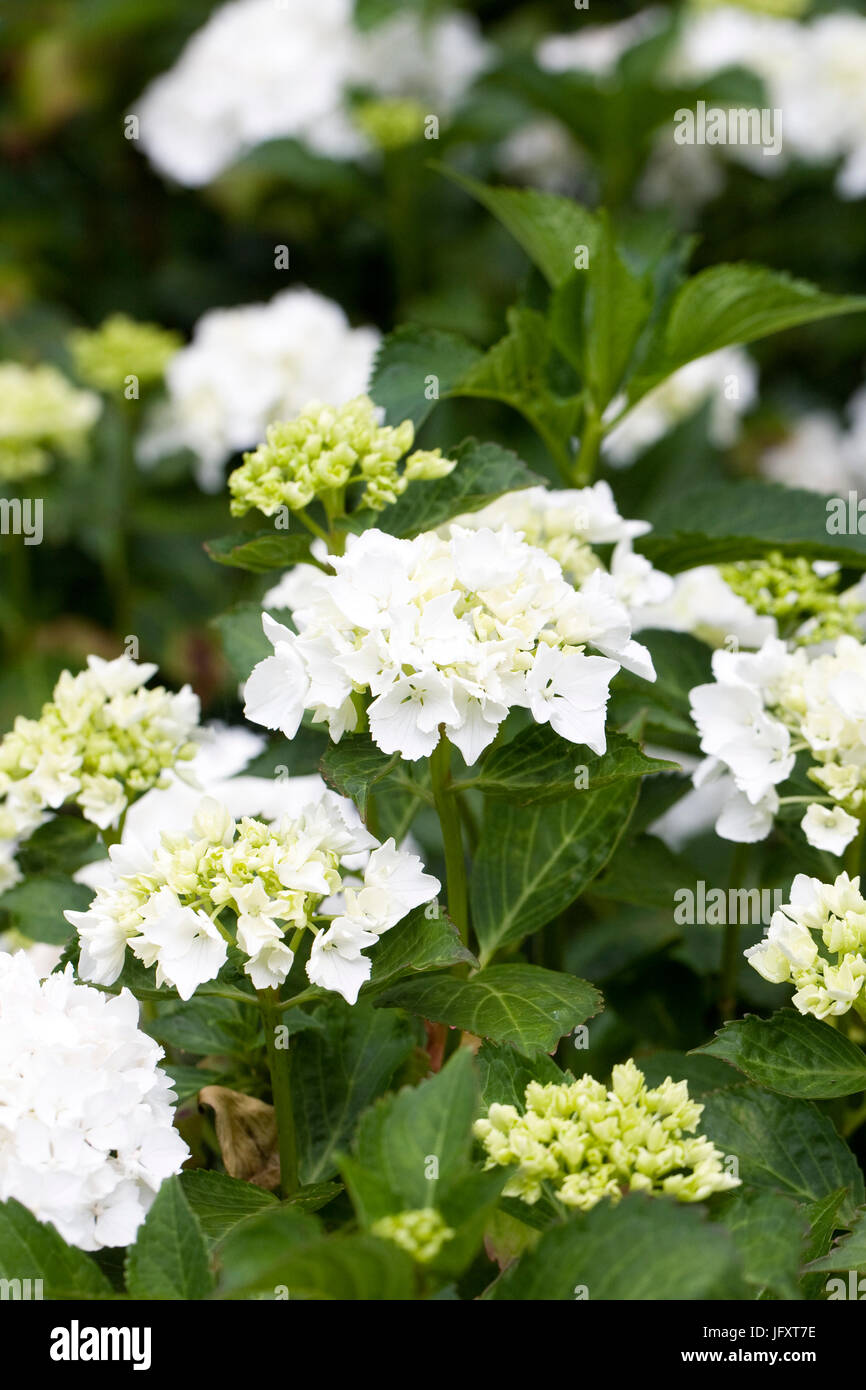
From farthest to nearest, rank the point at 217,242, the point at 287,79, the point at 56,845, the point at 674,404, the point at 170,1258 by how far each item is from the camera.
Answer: the point at 217,242, the point at 287,79, the point at 674,404, the point at 56,845, the point at 170,1258

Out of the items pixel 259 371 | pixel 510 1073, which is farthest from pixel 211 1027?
pixel 259 371

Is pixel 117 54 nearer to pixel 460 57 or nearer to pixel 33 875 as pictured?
pixel 460 57

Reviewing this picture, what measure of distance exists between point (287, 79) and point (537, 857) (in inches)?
72.8

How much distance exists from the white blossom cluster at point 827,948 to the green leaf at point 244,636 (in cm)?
40

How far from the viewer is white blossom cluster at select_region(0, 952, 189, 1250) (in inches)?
30.5

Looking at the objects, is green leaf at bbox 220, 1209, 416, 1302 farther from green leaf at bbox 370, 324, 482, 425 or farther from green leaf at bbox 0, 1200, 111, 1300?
green leaf at bbox 370, 324, 482, 425

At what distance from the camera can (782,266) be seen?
101 inches

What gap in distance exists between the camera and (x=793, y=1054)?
0.88 m

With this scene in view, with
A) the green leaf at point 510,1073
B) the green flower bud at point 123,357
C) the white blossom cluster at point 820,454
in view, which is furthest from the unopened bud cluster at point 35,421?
the green leaf at point 510,1073

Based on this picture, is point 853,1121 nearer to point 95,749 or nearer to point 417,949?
point 417,949

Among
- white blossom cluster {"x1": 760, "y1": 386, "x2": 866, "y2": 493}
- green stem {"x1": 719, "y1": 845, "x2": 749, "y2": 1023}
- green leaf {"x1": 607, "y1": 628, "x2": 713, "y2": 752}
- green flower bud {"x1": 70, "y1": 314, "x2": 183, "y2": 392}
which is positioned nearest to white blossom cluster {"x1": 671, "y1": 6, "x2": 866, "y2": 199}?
white blossom cluster {"x1": 760, "y1": 386, "x2": 866, "y2": 493}

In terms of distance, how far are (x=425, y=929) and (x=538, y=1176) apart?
152 millimetres

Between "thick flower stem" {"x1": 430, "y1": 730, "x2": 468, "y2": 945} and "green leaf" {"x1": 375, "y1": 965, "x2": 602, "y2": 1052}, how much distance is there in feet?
0.11

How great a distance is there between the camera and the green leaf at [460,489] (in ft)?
3.27
